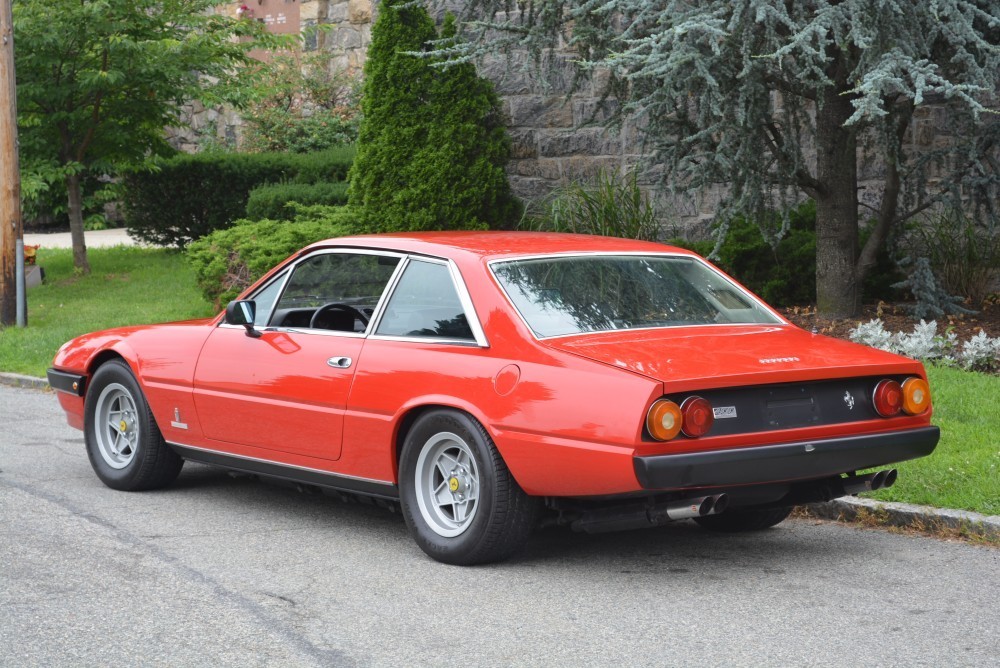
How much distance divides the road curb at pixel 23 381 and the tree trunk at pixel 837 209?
6958 mm

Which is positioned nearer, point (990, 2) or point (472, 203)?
point (990, 2)

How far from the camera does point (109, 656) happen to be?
4.62 meters

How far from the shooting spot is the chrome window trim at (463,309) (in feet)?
19.1

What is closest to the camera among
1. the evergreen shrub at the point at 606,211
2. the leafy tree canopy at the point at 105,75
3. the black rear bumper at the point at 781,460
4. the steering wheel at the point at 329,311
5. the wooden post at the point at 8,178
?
the black rear bumper at the point at 781,460

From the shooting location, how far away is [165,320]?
15.8m

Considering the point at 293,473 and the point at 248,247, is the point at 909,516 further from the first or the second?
the point at 248,247

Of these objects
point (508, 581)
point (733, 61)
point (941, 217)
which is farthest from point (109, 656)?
point (941, 217)

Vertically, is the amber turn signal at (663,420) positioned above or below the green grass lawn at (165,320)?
above

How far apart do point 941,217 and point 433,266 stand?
314 inches

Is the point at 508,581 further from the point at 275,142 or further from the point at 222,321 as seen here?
the point at 275,142

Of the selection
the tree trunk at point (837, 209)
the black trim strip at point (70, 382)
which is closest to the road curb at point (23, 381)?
the black trim strip at point (70, 382)

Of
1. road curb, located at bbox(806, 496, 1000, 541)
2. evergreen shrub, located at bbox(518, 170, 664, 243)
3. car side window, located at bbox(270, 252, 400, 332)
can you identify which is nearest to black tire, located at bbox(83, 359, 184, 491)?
car side window, located at bbox(270, 252, 400, 332)

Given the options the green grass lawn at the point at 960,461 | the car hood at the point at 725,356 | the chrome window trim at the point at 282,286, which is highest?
the chrome window trim at the point at 282,286

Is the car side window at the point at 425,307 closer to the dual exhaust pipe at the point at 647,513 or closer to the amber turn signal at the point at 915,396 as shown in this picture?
the dual exhaust pipe at the point at 647,513
